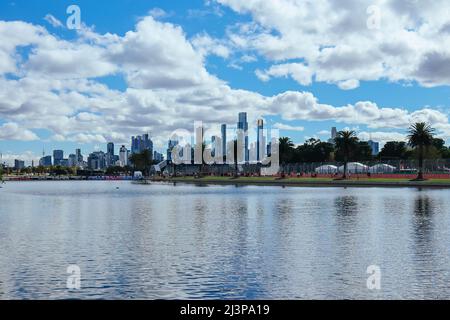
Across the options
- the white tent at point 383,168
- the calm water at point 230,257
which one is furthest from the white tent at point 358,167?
the calm water at point 230,257

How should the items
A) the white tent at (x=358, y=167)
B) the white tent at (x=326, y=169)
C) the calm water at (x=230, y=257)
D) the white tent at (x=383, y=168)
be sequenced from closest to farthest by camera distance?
the calm water at (x=230, y=257), the white tent at (x=383, y=168), the white tent at (x=358, y=167), the white tent at (x=326, y=169)

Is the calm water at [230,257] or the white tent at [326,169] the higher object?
the white tent at [326,169]

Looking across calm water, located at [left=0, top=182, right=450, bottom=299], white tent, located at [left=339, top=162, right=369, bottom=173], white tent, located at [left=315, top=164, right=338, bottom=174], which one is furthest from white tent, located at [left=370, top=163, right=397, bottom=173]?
calm water, located at [left=0, top=182, right=450, bottom=299]

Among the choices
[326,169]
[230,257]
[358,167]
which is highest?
[358,167]

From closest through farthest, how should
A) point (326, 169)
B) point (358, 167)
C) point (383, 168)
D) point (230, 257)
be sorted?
point (230, 257) → point (383, 168) → point (358, 167) → point (326, 169)

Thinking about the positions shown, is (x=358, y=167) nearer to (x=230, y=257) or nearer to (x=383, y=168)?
(x=383, y=168)

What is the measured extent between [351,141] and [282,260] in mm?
120799

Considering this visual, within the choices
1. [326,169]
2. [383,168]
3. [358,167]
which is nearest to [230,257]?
[383,168]

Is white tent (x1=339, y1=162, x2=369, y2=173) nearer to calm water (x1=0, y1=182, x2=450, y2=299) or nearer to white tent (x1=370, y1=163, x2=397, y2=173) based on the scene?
white tent (x1=370, y1=163, x2=397, y2=173)

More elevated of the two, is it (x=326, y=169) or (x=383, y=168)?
(x=383, y=168)

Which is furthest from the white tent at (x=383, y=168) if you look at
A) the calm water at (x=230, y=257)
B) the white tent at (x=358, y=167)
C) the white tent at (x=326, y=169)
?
the calm water at (x=230, y=257)

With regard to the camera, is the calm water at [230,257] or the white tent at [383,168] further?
the white tent at [383,168]

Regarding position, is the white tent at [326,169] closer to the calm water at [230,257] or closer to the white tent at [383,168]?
the white tent at [383,168]

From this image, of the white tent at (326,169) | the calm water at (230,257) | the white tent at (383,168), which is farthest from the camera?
the white tent at (326,169)
